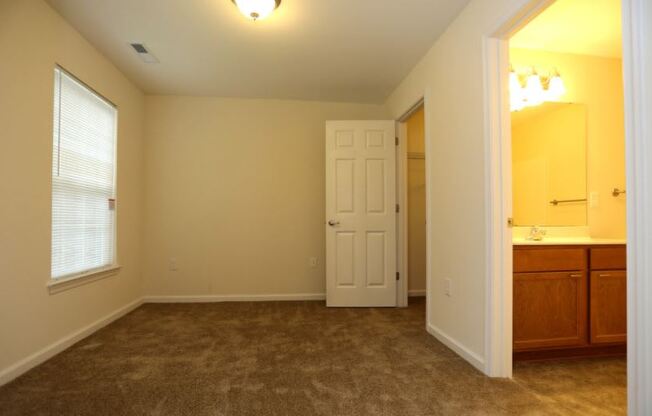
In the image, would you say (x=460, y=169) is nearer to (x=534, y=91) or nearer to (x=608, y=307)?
(x=534, y=91)

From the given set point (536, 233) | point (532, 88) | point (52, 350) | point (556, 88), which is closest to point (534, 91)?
point (532, 88)

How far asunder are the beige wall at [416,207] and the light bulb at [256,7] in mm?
2557

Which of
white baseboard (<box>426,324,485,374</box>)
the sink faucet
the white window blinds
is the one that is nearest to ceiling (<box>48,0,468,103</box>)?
the white window blinds

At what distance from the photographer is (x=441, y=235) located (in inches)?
103

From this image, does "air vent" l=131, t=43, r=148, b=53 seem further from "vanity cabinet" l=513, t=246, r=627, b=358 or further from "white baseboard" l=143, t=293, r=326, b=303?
"vanity cabinet" l=513, t=246, r=627, b=358

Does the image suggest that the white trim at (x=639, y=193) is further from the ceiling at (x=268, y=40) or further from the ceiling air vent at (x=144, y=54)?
the ceiling air vent at (x=144, y=54)

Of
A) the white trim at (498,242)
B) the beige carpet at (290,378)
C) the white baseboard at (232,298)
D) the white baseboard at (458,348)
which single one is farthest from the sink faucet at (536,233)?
the white baseboard at (232,298)

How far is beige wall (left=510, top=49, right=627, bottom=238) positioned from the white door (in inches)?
60.7

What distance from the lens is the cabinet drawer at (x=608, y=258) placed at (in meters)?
2.24

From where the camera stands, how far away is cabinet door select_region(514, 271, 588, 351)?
7.07 feet

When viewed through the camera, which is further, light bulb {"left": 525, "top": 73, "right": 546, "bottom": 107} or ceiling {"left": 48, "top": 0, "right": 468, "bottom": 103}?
light bulb {"left": 525, "top": 73, "right": 546, "bottom": 107}

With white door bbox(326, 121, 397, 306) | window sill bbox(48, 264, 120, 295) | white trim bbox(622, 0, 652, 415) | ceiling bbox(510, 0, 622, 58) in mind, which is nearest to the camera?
white trim bbox(622, 0, 652, 415)

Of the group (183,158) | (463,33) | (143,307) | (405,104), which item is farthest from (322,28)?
(143,307)

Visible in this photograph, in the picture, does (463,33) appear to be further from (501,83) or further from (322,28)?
(322,28)
